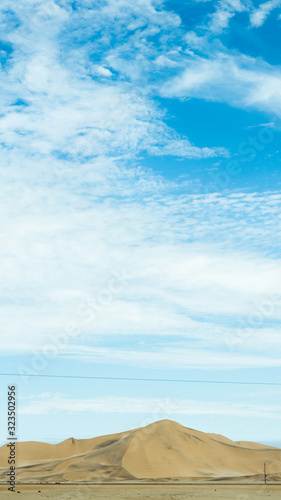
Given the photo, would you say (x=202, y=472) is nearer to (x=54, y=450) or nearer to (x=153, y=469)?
(x=153, y=469)

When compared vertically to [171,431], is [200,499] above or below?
below

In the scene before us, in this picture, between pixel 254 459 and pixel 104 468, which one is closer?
pixel 104 468

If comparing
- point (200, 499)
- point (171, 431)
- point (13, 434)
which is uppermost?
point (171, 431)

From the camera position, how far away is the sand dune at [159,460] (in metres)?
113

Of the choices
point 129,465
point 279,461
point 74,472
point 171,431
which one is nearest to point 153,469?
→ point 129,465

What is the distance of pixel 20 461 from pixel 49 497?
135 meters

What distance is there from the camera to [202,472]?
123500 mm

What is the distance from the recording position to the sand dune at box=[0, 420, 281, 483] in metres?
113

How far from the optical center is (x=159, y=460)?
13100cm

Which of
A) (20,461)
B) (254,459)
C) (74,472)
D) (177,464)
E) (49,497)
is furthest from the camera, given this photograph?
(20,461)

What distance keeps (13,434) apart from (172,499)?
18932 millimetres

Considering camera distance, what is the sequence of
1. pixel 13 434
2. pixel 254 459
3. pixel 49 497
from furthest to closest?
pixel 254 459, pixel 49 497, pixel 13 434

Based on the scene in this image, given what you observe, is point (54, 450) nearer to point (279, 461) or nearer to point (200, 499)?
point (279, 461)

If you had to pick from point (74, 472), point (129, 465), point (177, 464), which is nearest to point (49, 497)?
point (74, 472)
